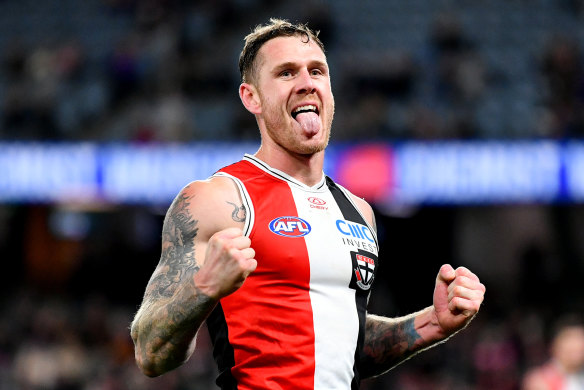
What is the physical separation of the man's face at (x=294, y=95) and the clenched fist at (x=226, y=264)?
2.74 ft

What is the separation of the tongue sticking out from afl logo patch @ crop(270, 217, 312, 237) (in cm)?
40

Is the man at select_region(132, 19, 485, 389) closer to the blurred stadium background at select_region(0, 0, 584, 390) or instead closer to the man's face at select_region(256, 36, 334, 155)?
the man's face at select_region(256, 36, 334, 155)

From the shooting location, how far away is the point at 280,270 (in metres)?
3.42

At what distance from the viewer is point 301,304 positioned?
343 centimetres

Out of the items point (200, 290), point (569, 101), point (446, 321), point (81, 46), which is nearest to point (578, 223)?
point (569, 101)

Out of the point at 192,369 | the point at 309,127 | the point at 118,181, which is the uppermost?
the point at 309,127

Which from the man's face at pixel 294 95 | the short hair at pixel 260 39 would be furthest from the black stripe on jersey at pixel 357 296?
the short hair at pixel 260 39

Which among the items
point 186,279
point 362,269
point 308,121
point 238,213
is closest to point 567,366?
point 362,269

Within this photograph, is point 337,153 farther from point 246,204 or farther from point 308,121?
point 246,204

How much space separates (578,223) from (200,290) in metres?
12.4

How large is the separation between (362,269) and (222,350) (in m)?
0.63

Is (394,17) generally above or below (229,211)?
above

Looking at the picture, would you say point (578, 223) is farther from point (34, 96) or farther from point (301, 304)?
point (301, 304)

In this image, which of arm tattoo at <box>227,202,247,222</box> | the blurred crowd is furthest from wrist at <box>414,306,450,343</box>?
the blurred crowd
